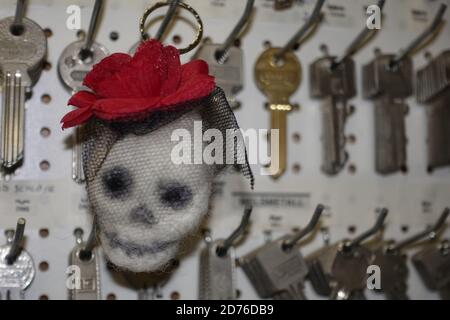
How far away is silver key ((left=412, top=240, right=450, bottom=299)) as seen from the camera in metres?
0.69

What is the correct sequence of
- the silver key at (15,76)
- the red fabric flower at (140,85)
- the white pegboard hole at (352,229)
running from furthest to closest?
the white pegboard hole at (352,229) < the silver key at (15,76) < the red fabric flower at (140,85)

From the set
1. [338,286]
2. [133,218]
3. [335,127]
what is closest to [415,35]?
[335,127]

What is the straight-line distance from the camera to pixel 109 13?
2.10 feet

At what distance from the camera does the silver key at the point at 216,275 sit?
24.5 inches

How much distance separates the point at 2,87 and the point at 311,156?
274 mm

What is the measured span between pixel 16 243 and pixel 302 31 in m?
0.30

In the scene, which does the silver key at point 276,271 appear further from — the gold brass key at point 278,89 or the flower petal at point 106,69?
the flower petal at point 106,69

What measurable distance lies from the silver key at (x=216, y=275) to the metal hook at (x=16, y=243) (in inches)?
5.9

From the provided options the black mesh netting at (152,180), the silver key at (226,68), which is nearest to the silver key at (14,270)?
the black mesh netting at (152,180)

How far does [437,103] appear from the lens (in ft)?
2.35

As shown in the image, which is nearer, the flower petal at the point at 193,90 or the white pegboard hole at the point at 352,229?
the flower petal at the point at 193,90

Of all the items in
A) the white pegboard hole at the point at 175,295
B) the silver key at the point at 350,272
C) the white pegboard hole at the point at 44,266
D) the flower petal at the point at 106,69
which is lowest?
the white pegboard hole at the point at 175,295

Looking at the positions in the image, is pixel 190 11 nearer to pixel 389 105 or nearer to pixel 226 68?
pixel 226 68
